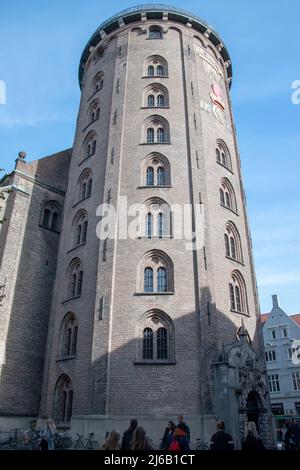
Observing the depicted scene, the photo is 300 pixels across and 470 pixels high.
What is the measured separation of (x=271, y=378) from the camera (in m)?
42.7

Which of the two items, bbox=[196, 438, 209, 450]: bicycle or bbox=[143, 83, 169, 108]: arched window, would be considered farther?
bbox=[143, 83, 169, 108]: arched window

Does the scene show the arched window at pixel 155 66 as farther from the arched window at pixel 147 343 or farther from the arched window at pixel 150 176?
the arched window at pixel 147 343

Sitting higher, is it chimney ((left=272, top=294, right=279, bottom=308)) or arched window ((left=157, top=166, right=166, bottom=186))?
chimney ((left=272, top=294, right=279, bottom=308))

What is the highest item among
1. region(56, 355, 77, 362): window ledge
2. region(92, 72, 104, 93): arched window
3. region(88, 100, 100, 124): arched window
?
region(92, 72, 104, 93): arched window

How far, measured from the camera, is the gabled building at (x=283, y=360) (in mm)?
40000

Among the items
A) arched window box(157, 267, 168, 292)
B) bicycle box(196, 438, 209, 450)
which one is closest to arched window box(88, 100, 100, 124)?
arched window box(157, 267, 168, 292)

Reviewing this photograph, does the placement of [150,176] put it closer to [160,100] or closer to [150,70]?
[160,100]

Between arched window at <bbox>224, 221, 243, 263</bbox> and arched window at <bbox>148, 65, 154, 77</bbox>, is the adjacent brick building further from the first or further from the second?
arched window at <bbox>148, 65, 154, 77</bbox>

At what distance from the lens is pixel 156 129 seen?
25266mm

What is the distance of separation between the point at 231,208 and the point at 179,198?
15.2 feet

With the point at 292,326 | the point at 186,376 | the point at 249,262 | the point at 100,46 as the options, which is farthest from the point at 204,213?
the point at 292,326

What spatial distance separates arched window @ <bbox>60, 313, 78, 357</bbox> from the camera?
20.9m

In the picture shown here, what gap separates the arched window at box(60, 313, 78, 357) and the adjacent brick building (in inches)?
3.3

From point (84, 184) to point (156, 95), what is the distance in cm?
790
